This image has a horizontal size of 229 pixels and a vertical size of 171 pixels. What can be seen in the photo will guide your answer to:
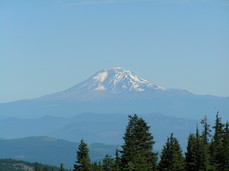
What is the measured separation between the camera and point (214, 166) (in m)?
43.9

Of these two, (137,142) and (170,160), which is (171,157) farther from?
(137,142)

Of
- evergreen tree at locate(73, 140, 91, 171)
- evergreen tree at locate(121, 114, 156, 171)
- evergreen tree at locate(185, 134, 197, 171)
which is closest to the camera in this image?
evergreen tree at locate(185, 134, 197, 171)

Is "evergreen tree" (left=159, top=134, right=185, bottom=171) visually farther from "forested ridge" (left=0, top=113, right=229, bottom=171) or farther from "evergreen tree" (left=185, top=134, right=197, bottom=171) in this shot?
"evergreen tree" (left=185, top=134, right=197, bottom=171)

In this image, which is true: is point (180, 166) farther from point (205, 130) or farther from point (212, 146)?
point (205, 130)

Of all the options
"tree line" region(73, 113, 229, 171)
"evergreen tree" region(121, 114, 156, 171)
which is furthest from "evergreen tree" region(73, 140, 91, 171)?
"evergreen tree" region(121, 114, 156, 171)

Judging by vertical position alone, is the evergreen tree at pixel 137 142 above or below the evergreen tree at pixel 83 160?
above

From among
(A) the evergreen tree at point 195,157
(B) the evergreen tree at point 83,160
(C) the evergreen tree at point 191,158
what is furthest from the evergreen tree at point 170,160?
(B) the evergreen tree at point 83,160

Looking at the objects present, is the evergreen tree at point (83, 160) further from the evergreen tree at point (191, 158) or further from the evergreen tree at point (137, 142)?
the evergreen tree at point (191, 158)

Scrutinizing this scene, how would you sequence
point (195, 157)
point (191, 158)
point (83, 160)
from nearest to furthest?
point (195, 157)
point (191, 158)
point (83, 160)

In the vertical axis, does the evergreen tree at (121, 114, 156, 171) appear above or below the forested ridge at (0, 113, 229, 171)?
above

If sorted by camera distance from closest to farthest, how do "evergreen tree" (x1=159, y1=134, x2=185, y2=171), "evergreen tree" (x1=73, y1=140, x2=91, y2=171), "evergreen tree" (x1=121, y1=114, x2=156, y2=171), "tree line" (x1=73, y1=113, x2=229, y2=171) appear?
"evergreen tree" (x1=159, y1=134, x2=185, y2=171)
"tree line" (x1=73, y1=113, x2=229, y2=171)
"evergreen tree" (x1=73, y1=140, x2=91, y2=171)
"evergreen tree" (x1=121, y1=114, x2=156, y2=171)

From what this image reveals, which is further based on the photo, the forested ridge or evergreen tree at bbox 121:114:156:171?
evergreen tree at bbox 121:114:156:171

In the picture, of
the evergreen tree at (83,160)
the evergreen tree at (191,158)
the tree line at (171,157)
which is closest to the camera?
the tree line at (171,157)

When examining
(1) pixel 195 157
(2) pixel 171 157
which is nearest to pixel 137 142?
(1) pixel 195 157
